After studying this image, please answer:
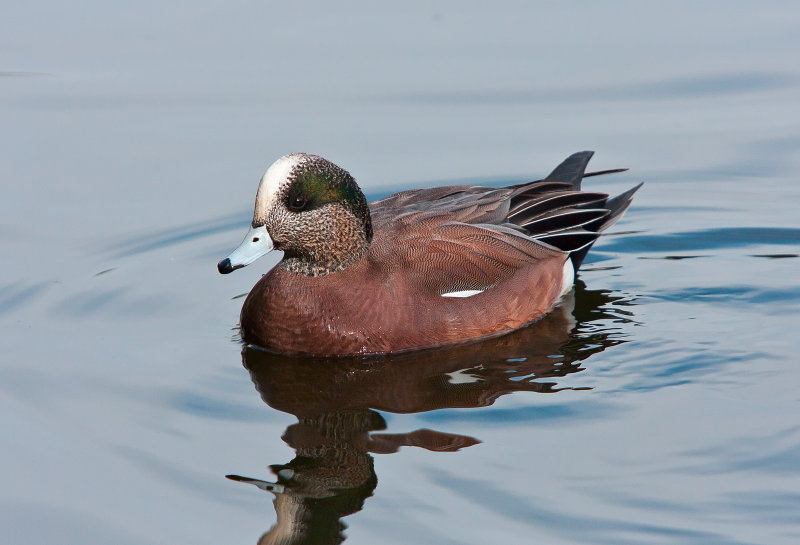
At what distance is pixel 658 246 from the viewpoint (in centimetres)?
878

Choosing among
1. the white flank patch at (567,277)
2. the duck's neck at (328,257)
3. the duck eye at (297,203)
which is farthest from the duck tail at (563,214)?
the duck eye at (297,203)

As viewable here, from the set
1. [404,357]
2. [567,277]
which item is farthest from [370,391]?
[567,277]

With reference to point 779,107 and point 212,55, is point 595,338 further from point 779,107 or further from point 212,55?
point 212,55

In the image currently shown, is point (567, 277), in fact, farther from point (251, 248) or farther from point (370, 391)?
point (251, 248)

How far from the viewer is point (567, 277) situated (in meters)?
8.07

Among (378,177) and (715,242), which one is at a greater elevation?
(378,177)

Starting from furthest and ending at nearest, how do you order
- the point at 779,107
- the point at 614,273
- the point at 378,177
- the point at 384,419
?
the point at 779,107
the point at 378,177
the point at 614,273
the point at 384,419

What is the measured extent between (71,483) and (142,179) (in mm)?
4558

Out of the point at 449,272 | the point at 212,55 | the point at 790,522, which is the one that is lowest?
the point at 790,522

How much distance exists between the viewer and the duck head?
6.86m

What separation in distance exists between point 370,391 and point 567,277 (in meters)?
2.10

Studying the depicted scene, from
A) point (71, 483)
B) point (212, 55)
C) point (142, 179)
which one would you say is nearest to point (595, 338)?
point (71, 483)

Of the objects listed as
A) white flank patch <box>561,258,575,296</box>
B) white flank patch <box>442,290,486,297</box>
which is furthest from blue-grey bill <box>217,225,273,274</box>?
white flank patch <box>561,258,575,296</box>

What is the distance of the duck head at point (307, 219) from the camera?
686cm
